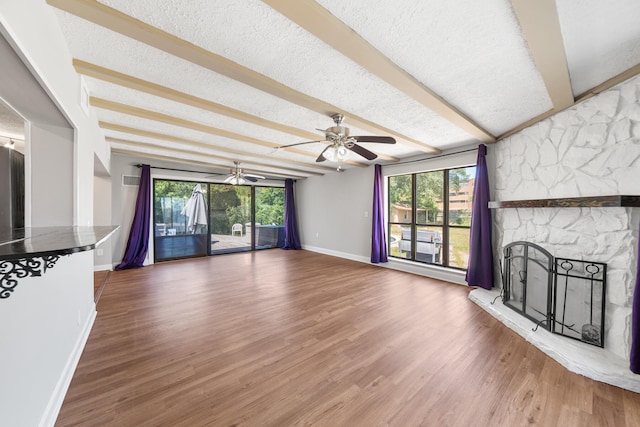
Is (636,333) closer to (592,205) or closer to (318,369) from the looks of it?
(592,205)

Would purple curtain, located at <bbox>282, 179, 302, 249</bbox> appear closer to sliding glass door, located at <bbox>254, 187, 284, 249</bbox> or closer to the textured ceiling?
sliding glass door, located at <bbox>254, 187, 284, 249</bbox>

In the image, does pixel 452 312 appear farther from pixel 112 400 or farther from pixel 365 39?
pixel 112 400

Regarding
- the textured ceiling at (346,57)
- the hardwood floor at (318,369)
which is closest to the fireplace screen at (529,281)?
the hardwood floor at (318,369)

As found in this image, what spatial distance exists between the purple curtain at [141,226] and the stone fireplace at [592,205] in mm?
6572

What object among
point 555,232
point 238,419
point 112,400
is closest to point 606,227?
point 555,232

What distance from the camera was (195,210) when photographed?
642 cm

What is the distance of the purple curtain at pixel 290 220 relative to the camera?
7.94 m

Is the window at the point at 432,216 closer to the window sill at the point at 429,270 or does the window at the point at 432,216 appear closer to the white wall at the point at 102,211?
the window sill at the point at 429,270

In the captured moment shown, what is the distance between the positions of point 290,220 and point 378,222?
11.1ft

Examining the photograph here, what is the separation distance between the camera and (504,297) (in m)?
3.21

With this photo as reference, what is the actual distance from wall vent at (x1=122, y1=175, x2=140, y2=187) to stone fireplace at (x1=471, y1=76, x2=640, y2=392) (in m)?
6.99

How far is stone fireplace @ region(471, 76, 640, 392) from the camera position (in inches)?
79.2

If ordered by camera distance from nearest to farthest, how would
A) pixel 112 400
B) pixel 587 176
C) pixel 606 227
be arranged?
pixel 112 400 < pixel 606 227 < pixel 587 176

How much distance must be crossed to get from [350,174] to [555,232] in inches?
170
